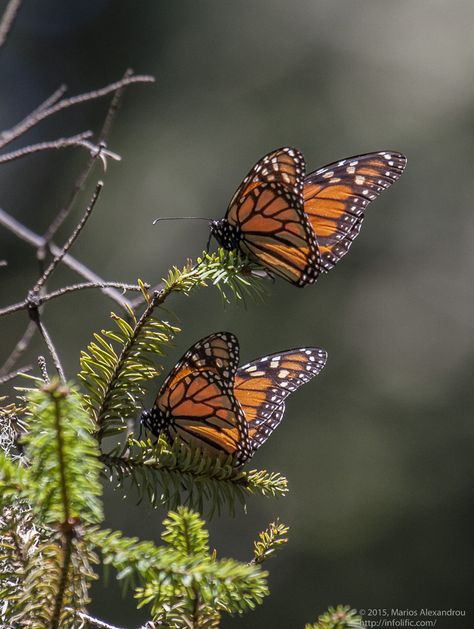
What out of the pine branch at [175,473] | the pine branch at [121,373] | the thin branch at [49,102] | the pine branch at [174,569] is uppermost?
the thin branch at [49,102]

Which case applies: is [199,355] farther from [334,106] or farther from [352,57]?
[352,57]

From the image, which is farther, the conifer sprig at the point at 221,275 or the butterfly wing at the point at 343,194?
the butterfly wing at the point at 343,194

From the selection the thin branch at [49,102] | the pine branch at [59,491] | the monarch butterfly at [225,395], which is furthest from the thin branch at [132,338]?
the thin branch at [49,102]

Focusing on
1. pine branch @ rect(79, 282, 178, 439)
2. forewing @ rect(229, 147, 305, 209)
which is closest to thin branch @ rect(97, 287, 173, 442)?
pine branch @ rect(79, 282, 178, 439)

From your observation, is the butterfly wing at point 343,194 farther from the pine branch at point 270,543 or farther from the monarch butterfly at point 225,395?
the pine branch at point 270,543

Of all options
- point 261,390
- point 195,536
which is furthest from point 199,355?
point 195,536
